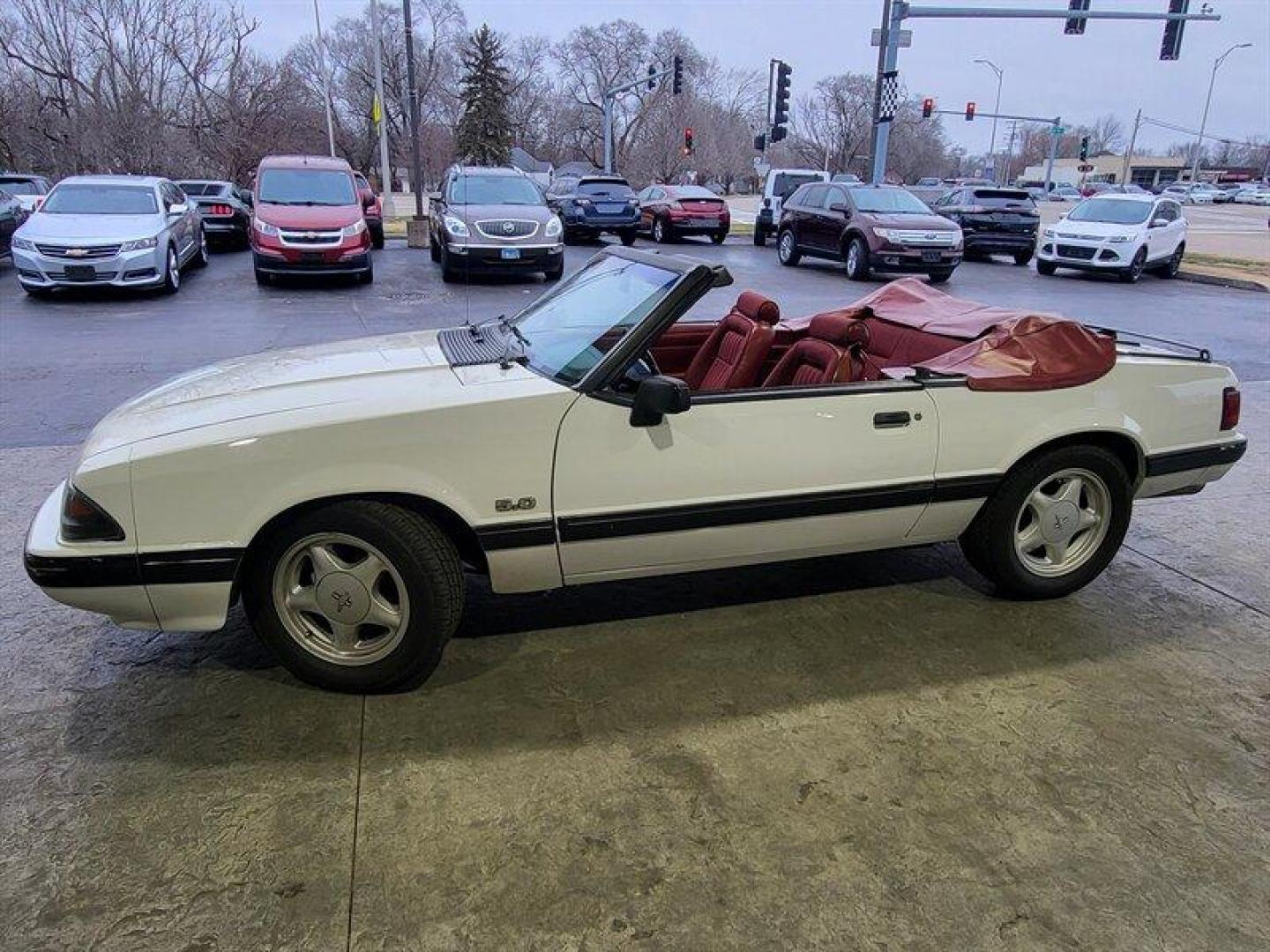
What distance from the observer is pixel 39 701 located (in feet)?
10.1

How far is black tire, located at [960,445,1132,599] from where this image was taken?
3.73 metres

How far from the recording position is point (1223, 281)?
17750mm

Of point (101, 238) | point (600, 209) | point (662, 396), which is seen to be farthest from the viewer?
point (600, 209)

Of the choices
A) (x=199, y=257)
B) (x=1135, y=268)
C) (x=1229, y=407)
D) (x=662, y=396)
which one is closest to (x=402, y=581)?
(x=662, y=396)

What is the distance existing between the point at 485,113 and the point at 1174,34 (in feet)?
164

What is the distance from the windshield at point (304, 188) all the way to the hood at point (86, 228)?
209 centimetres

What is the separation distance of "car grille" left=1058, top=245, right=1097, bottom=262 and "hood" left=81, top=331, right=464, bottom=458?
17683 millimetres

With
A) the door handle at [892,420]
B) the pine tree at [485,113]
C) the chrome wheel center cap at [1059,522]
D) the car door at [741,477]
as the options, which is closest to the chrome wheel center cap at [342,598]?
the car door at [741,477]

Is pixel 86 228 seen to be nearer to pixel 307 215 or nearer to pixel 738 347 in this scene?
pixel 307 215

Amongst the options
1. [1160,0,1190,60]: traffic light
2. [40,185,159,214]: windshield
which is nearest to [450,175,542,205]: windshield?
[40,185,159,214]: windshield

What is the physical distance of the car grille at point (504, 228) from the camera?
14312 mm

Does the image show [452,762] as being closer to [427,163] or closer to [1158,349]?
[1158,349]

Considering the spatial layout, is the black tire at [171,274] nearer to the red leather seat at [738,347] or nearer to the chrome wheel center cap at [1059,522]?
the red leather seat at [738,347]

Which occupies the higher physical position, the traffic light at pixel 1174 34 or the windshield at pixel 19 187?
the traffic light at pixel 1174 34
